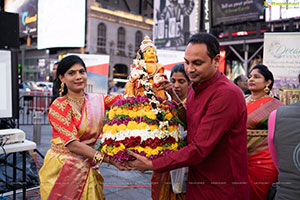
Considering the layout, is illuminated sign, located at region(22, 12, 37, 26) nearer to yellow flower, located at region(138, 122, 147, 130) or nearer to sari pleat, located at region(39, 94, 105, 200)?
sari pleat, located at region(39, 94, 105, 200)

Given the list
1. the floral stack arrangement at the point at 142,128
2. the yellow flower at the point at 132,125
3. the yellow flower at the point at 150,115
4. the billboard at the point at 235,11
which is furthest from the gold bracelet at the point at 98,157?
the billboard at the point at 235,11

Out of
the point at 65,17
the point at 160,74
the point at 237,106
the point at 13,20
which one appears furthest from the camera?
the point at 65,17

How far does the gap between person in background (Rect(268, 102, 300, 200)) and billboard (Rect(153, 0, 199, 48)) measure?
14.8m

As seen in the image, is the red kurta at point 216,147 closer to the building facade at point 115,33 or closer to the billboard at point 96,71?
the billboard at point 96,71

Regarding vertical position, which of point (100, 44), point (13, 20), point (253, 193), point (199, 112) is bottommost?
point (253, 193)

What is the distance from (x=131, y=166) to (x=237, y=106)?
2.68 feet

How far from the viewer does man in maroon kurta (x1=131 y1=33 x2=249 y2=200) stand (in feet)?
5.58

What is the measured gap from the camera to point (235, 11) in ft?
42.5

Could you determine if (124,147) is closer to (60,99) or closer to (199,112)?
(199,112)

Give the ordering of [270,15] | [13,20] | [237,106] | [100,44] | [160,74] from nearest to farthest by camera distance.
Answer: [237,106] → [160,74] → [13,20] → [270,15] → [100,44]

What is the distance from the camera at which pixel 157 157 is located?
1.78m

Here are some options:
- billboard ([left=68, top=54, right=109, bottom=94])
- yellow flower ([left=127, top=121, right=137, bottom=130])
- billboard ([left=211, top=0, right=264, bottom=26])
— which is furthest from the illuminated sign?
yellow flower ([left=127, top=121, right=137, bottom=130])

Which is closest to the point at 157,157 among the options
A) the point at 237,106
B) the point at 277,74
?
the point at 237,106

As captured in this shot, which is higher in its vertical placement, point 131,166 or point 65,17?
point 65,17
